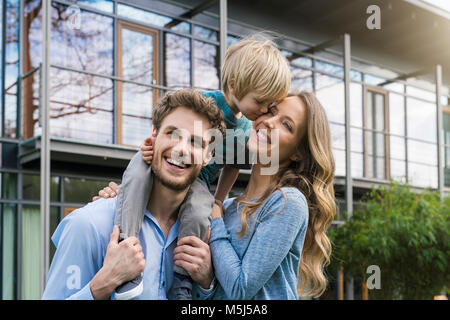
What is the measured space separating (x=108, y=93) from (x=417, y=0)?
17.5ft

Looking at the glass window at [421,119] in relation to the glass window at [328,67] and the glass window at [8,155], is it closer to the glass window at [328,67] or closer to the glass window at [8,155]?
the glass window at [328,67]

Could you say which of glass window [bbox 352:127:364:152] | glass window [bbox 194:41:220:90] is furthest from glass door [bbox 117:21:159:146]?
glass window [bbox 352:127:364:152]

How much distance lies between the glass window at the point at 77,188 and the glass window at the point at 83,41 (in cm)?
164

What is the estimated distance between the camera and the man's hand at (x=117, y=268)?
1908mm

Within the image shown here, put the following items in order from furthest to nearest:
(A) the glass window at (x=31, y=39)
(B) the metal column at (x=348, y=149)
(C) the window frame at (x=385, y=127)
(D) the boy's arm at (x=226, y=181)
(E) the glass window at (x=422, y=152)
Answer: (E) the glass window at (x=422, y=152), (C) the window frame at (x=385, y=127), (B) the metal column at (x=348, y=149), (A) the glass window at (x=31, y=39), (D) the boy's arm at (x=226, y=181)

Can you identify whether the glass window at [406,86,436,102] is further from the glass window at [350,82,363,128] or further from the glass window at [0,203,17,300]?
the glass window at [0,203,17,300]

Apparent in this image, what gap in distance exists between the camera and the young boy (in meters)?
2.05

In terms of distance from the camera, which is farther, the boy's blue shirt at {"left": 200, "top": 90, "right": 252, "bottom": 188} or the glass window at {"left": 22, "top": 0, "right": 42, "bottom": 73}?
the glass window at {"left": 22, "top": 0, "right": 42, "bottom": 73}

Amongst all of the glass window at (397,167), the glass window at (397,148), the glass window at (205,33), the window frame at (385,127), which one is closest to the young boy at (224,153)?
the glass window at (205,33)

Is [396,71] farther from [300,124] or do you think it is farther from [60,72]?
[300,124]

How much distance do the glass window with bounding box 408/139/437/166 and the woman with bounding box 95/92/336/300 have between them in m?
11.5

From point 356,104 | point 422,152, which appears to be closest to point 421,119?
point 422,152

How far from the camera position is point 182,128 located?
2145mm

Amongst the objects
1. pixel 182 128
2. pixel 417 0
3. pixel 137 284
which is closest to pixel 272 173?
pixel 182 128
